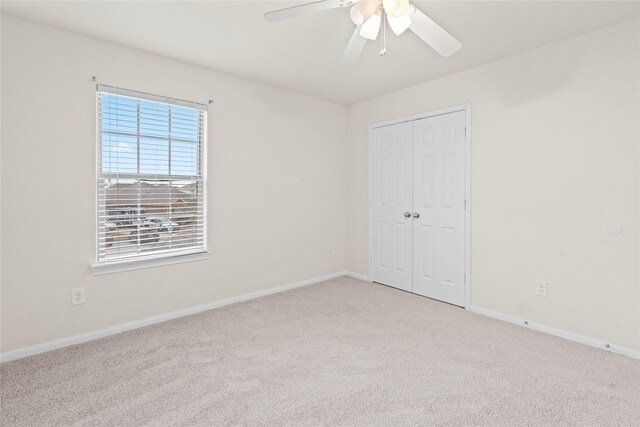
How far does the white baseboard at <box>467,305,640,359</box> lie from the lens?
2.45m

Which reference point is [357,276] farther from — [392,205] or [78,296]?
[78,296]

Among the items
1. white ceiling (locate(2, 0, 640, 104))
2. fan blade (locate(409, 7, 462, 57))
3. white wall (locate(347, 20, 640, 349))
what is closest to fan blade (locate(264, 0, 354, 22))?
fan blade (locate(409, 7, 462, 57))

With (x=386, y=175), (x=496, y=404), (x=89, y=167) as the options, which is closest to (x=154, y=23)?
(x=89, y=167)

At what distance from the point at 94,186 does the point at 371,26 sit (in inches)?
92.5

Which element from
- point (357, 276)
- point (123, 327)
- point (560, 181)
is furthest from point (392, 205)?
point (123, 327)

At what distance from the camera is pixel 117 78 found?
276 cm

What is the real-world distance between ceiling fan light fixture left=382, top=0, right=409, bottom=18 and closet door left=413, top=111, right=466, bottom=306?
6.22 ft

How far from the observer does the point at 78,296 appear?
2.63 m

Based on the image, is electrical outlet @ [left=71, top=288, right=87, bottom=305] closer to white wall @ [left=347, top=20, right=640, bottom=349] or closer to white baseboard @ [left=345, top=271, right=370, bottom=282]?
white baseboard @ [left=345, top=271, right=370, bottom=282]

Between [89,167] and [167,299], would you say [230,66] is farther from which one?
[167,299]

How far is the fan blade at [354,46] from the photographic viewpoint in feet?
6.54

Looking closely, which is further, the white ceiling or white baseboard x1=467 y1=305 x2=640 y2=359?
white baseboard x1=467 y1=305 x2=640 y2=359

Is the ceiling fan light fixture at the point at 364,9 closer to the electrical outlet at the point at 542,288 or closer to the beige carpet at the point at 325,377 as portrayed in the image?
the beige carpet at the point at 325,377

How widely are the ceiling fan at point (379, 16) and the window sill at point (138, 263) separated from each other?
2197mm
